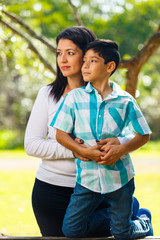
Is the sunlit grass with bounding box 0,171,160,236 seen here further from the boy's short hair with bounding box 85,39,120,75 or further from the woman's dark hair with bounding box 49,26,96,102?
the boy's short hair with bounding box 85,39,120,75

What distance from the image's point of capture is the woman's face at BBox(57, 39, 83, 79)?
7.93ft

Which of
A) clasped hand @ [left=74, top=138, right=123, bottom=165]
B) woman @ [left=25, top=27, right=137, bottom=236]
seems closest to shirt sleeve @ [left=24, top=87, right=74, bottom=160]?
woman @ [left=25, top=27, right=137, bottom=236]

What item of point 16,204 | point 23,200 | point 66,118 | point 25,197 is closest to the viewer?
point 66,118

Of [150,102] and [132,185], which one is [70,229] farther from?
[150,102]

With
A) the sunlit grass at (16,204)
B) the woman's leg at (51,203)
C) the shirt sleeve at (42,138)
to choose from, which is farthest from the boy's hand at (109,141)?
the sunlit grass at (16,204)

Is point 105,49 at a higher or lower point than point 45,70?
lower

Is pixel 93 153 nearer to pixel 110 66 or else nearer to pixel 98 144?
pixel 98 144

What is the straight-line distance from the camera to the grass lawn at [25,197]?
17.7 feet

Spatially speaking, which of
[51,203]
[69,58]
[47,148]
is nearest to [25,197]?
[51,203]

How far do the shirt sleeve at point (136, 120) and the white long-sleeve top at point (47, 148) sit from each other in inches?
18.6

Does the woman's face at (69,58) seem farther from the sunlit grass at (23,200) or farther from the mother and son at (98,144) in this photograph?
the sunlit grass at (23,200)

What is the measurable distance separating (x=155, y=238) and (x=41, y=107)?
1.07m

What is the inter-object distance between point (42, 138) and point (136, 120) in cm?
68

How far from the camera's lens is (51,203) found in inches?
99.0
